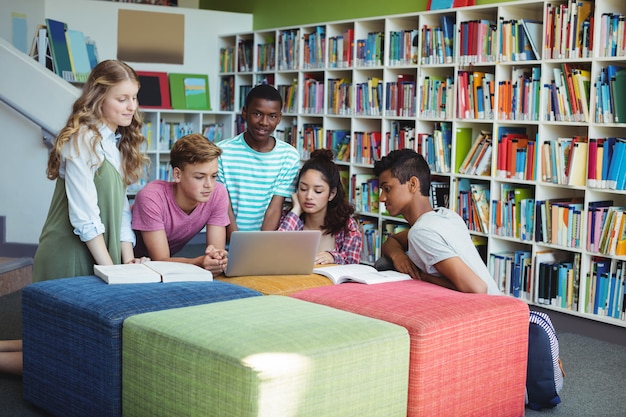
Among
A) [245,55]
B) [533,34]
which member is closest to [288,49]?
[245,55]

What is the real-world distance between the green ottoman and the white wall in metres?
3.73

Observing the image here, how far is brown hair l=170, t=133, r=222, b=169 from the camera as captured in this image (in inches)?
139

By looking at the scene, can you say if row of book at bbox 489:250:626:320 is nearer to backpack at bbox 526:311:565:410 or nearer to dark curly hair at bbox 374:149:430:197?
backpack at bbox 526:311:565:410

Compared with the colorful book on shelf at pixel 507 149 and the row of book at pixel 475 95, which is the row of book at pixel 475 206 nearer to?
the colorful book on shelf at pixel 507 149

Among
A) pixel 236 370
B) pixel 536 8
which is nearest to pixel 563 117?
pixel 536 8

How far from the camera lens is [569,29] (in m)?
4.84

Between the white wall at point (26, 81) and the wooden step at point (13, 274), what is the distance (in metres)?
0.76

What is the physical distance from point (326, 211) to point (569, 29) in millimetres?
1935

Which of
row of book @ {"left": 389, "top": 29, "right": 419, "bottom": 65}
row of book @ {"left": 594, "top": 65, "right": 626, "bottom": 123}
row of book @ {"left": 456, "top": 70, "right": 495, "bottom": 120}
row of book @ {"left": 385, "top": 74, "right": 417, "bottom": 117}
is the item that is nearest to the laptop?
row of book @ {"left": 594, "top": 65, "right": 626, "bottom": 123}

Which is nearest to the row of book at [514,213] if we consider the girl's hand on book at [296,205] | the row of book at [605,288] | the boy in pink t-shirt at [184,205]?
the row of book at [605,288]

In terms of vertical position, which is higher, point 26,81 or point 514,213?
point 26,81

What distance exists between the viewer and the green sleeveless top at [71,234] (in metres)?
3.29

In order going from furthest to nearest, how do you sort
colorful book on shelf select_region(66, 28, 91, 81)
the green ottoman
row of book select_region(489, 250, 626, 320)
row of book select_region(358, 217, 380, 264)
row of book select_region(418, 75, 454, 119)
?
colorful book on shelf select_region(66, 28, 91, 81) → row of book select_region(358, 217, 380, 264) → row of book select_region(418, 75, 454, 119) → row of book select_region(489, 250, 626, 320) → the green ottoman

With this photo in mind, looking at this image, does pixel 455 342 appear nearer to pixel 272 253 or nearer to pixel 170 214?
pixel 272 253
